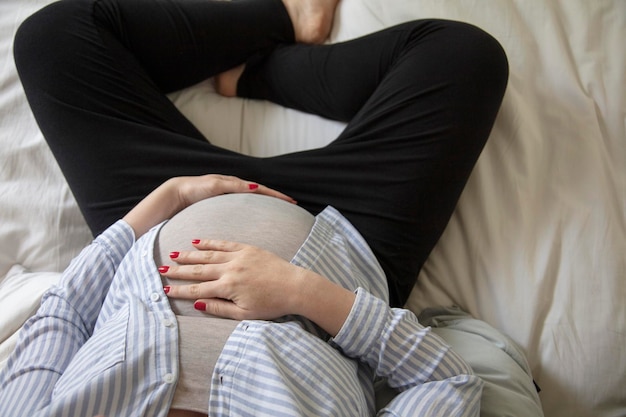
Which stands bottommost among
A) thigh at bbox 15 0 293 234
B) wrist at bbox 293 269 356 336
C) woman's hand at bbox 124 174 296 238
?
wrist at bbox 293 269 356 336

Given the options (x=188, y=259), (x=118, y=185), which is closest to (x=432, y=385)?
(x=188, y=259)

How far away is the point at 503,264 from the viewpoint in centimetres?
94

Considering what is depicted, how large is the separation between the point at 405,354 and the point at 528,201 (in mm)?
438

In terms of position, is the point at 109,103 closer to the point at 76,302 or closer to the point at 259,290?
the point at 76,302

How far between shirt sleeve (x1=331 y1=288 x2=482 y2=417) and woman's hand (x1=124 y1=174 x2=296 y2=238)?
0.30 meters

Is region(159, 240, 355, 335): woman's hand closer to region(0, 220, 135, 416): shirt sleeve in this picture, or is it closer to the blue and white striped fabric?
the blue and white striped fabric

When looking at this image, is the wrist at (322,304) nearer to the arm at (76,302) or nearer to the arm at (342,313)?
the arm at (342,313)

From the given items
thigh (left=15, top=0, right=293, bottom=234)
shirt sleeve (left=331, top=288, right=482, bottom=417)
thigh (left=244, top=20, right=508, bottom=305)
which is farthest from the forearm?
thigh (left=15, top=0, right=293, bottom=234)

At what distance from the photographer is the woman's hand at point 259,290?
72 centimetres

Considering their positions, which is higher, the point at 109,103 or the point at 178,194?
the point at 109,103

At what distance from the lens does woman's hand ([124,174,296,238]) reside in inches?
34.2

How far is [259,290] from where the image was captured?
72cm

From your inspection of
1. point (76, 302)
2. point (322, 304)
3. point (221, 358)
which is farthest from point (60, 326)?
point (322, 304)

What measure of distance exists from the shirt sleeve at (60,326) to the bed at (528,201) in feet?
0.40
